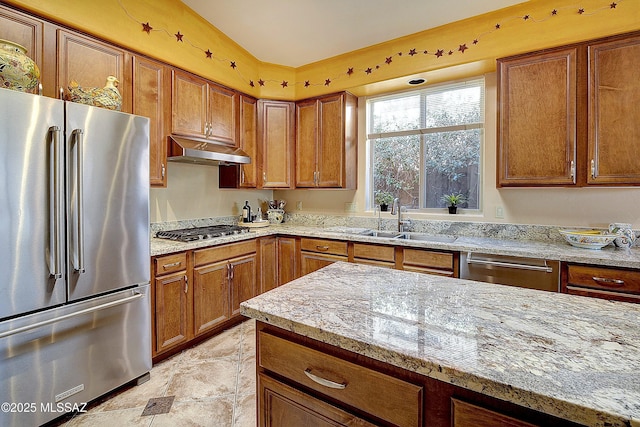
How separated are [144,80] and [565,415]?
2962mm

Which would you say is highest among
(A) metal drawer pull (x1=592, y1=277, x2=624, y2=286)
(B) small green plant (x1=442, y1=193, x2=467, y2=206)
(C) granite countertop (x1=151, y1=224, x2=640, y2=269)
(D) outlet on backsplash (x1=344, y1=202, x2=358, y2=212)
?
(B) small green plant (x1=442, y1=193, x2=467, y2=206)

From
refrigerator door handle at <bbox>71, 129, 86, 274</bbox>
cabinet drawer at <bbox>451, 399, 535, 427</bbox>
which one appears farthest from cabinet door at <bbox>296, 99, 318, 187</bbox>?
cabinet drawer at <bbox>451, 399, 535, 427</bbox>

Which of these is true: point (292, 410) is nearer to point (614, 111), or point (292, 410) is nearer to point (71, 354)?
point (71, 354)

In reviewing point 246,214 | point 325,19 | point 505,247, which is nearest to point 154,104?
point 246,214

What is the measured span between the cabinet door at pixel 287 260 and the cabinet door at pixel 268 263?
0.04 metres

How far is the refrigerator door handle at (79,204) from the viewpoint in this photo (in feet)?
5.58

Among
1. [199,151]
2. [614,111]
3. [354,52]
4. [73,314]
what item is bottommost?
[73,314]

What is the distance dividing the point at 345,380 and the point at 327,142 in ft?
9.33

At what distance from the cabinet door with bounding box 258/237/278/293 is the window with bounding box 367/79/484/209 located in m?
1.26

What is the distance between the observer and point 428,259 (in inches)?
98.2

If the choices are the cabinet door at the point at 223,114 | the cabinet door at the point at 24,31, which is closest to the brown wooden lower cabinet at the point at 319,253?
the cabinet door at the point at 223,114

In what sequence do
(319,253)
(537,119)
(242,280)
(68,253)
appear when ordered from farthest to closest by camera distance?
1. (319,253)
2. (242,280)
3. (537,119)
4. (68,253)

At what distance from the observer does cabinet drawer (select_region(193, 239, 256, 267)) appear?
8.44 feet

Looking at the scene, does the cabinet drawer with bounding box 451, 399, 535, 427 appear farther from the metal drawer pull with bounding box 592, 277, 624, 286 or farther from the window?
the window
